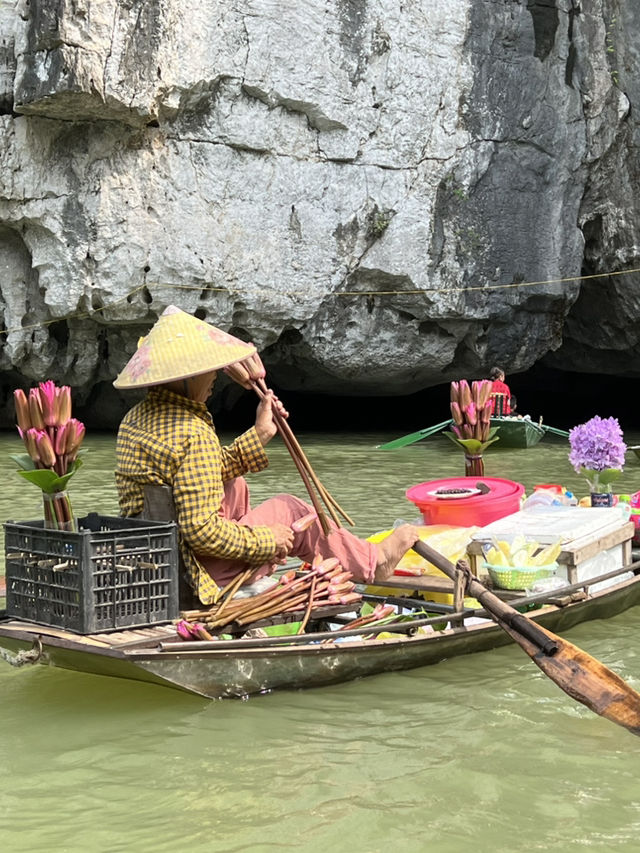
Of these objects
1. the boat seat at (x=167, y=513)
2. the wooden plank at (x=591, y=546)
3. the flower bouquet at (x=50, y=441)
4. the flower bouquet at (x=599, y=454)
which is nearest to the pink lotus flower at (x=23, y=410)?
the flower bouquet at (x=50, y=441)

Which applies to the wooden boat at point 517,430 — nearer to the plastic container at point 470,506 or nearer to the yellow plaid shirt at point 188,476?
the plastic container at point 470,506

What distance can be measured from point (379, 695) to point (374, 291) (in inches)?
451

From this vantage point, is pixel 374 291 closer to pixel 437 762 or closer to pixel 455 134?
pixel 455 134

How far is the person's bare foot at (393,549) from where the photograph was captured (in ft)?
15.3

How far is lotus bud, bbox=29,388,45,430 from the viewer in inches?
167

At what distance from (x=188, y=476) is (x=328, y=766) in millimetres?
1217

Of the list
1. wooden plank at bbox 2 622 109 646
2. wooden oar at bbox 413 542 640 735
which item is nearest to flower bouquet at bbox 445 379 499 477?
wooden oar at bbox 413 542 640 735

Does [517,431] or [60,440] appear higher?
[60,440]

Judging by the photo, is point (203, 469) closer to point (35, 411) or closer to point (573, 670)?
point (35, 411)

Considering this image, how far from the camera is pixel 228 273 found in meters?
14.2

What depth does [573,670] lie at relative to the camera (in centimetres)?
402

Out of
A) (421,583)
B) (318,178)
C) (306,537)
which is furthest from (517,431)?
(306,537)

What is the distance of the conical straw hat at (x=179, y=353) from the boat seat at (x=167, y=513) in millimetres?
423

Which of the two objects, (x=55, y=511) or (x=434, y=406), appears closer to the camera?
(x=55, y=511)
